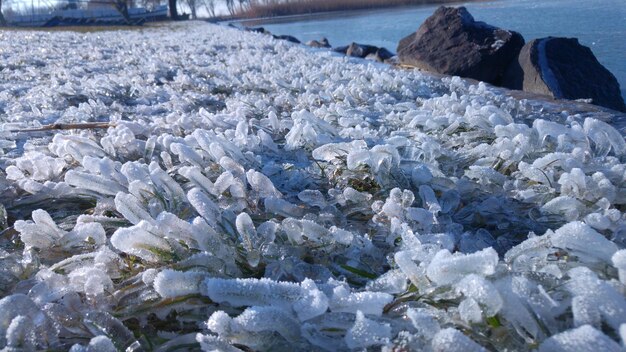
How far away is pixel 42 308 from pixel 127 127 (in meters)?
1.30

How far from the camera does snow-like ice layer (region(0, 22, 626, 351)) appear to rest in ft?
2.53

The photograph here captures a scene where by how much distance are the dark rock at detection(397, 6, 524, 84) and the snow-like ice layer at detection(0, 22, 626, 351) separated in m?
2.63

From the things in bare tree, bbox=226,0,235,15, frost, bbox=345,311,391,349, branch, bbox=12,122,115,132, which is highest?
bare tree, bbox=226,0,235,15

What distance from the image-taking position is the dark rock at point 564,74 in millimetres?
3801

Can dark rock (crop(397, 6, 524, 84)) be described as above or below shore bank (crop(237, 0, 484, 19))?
below

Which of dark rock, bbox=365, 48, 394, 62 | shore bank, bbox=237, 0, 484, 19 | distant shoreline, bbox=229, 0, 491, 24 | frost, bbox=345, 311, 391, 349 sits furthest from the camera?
shore bank, bbox=237, 0, 484, 19

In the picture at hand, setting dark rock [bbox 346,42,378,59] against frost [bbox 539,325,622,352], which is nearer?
frost [bbox 539,325,622,352]

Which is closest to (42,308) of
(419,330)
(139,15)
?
(419,330)

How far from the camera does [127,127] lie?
6.77 feet

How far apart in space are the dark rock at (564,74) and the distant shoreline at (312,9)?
1450 centimetres

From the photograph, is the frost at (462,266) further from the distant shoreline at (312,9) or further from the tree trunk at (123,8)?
the tree trunk at (123,8)

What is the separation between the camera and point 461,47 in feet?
17.2

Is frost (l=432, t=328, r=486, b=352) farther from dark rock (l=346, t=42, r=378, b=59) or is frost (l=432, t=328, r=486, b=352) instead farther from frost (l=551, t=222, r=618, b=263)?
dark rock (l=346, t=42, r=378, b=59)

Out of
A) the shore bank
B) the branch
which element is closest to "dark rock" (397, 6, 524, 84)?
the branch
